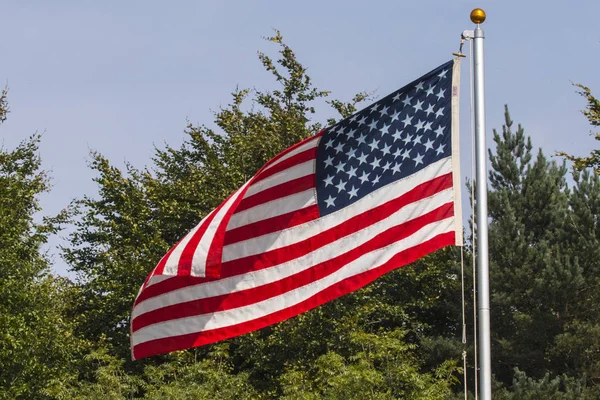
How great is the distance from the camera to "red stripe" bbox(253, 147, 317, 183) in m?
9.91

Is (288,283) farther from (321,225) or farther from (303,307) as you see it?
(321,225)

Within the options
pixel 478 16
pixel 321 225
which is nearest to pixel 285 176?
pixel 321 225

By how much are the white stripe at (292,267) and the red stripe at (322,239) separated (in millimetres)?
39

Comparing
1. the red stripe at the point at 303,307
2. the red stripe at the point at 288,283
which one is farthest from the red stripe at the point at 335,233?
the red stripe at the point at 303,307

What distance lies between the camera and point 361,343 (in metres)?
26.0

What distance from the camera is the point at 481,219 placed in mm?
8055

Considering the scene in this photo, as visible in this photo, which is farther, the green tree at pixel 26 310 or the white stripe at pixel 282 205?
the green tree at pixel 26 310

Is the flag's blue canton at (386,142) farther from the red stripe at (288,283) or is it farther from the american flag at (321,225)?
the red stripe at (288,283)

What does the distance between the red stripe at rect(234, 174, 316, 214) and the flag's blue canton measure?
0.10 m

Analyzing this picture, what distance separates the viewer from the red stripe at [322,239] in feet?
30.6

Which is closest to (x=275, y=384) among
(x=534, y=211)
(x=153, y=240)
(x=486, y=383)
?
(x=153, y=240)

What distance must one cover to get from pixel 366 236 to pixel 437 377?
17.9 meters

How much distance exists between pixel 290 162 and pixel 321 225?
0.67 metres

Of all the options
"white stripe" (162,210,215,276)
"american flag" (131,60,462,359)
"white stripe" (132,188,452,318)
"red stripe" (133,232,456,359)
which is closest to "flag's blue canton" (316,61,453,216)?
"american flag" (131,60,462,359)
